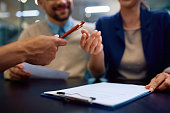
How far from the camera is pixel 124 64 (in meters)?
1.03

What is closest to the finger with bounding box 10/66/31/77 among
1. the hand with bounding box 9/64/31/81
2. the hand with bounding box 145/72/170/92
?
the hand with bounding box 9/64/31/81

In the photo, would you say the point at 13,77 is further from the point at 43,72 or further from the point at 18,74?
the point at 43,72

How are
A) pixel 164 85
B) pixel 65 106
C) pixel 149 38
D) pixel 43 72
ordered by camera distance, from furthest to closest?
1. pixel 149 38
2. pixel 43 72
3. pixel 164 85
4. pixel 65 106

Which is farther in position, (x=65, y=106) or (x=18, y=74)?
(x=18, y=74)

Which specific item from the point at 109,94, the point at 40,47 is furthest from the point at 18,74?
the point at 109,94

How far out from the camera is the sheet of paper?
780 mm

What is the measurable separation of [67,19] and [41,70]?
27 centimetres

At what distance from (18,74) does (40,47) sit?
1.42 feet

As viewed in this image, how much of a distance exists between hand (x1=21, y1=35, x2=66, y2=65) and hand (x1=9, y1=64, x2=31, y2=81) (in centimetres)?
34

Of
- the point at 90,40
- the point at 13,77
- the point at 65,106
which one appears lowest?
the point at 13,77

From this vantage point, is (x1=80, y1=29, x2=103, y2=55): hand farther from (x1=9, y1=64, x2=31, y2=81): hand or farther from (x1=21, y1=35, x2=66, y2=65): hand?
(x1=9, y1=64, x2=31, y2=81): hand

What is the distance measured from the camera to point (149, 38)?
3.25 ft

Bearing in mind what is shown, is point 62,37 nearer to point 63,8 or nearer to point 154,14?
point 63,8

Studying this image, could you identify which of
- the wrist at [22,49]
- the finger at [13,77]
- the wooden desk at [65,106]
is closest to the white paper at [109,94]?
the wooden desk at [65,106]
